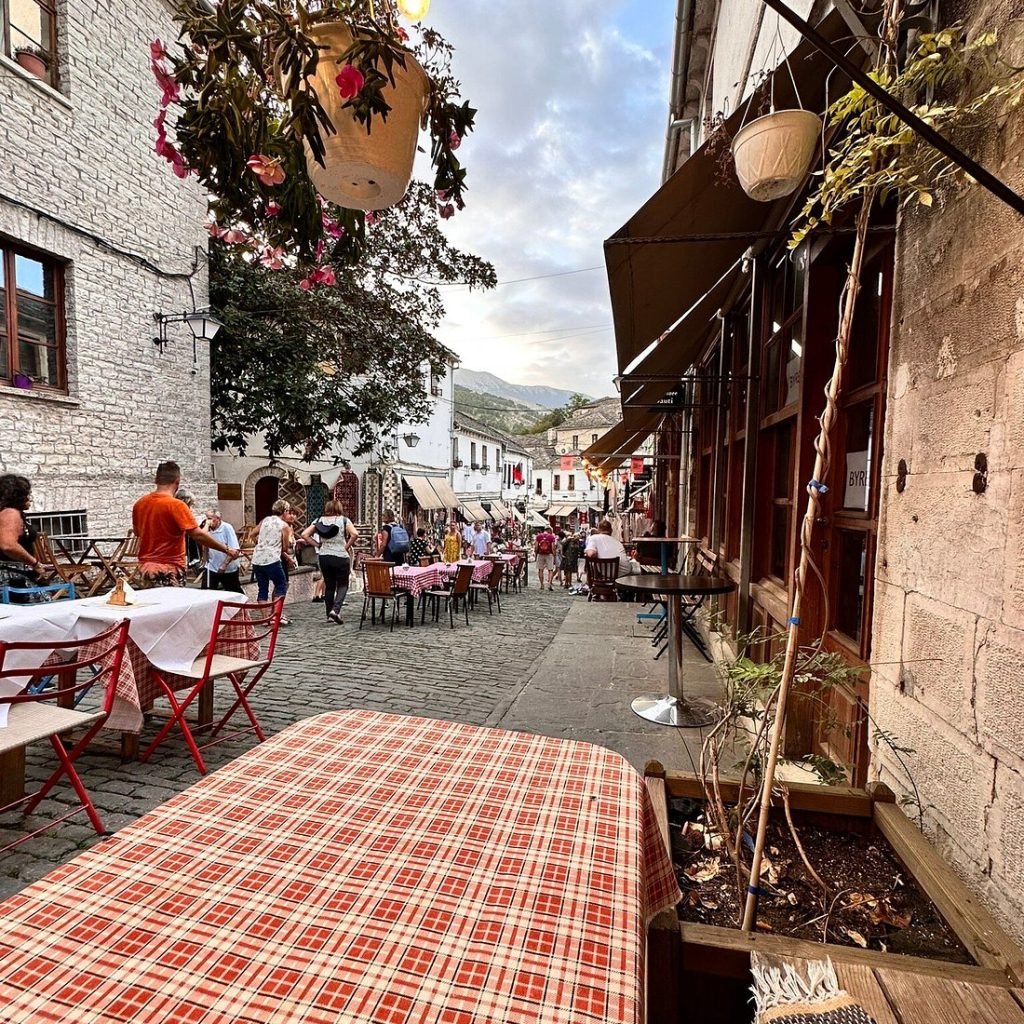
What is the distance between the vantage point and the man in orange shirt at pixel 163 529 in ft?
16.2

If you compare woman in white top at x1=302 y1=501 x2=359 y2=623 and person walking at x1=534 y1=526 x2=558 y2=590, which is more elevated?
woman in white top at x1=302 y1=501 x2=359 y2=623

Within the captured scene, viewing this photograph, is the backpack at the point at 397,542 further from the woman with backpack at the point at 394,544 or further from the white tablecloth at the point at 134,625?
the white tablecloth at the point at 134,625

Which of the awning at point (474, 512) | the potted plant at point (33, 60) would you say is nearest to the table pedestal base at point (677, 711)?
the potted plant at point (33, 60)

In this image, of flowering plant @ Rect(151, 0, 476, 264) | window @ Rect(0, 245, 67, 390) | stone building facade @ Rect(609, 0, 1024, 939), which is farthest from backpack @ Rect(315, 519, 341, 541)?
flowering plant @ Rect(151, 0, 476, 264)

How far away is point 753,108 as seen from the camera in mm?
2576

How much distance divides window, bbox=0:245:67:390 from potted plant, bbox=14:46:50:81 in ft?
7.39

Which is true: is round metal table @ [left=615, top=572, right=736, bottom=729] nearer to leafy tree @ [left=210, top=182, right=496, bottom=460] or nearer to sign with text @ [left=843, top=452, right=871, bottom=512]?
sign with text @ [left=843, top=452, right=871, bottom=512]

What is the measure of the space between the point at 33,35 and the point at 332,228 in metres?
8.92

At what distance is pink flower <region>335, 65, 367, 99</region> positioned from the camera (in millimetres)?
1424

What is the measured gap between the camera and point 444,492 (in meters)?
25.7

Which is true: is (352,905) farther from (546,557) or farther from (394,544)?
(546,557)

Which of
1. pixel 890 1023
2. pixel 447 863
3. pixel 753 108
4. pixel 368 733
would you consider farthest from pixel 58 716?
pixel 753 108

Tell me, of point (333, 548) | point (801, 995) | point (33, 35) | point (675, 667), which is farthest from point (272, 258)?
point (33, 35)

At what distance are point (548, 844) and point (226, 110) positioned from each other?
2.01m
